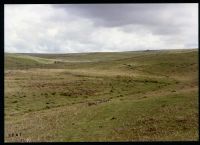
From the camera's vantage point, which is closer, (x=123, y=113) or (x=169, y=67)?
(x=123, y=113)

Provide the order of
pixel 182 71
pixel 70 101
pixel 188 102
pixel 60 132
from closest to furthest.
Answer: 1. pixel 60 132
2. pixel 188 102
3. pixel 70 101
4. pixel 182 71

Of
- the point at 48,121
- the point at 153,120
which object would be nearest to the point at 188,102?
the point at 153,120

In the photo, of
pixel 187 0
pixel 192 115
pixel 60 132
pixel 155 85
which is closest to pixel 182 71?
pixel 155 85

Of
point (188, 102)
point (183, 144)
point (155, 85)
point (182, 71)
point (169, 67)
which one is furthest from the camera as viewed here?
point (169, 67)

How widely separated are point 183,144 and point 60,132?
15.5m

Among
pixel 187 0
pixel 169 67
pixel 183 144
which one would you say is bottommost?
pixel 169 67

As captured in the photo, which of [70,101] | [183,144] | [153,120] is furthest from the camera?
[70,101]

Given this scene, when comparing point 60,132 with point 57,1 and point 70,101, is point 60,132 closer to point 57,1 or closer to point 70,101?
point 57,1

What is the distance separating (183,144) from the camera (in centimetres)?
761

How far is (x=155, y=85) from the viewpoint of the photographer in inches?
2264

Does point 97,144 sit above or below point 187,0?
below

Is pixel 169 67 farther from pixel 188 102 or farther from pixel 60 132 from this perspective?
pixel 60 132

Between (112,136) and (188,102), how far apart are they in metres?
13.0

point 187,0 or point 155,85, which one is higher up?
point 187,0
